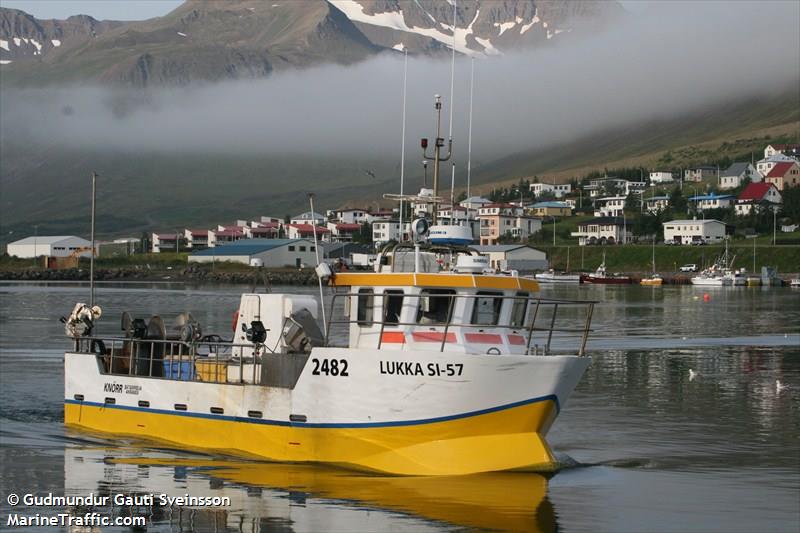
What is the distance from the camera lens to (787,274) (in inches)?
6137

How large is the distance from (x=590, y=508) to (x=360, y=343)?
639 cm

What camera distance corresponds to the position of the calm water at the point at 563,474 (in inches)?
844

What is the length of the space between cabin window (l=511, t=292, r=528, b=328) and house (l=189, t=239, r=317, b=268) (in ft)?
482

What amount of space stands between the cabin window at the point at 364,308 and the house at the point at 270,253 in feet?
480

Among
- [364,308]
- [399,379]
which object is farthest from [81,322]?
[399,379]

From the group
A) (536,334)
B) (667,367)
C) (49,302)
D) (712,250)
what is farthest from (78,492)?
(712,250)

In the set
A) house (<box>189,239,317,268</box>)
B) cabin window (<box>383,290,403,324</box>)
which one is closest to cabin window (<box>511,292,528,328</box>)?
cabin window (<box>383,290,403,324</box>)

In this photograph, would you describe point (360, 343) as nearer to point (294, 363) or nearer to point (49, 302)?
point (294, 363)

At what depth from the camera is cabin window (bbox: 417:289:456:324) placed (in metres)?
24.8

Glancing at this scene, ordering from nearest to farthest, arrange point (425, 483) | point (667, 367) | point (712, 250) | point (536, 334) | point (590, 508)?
point (590, 508) < point (425, 483) < point (667, 367) < point (536, 334) < point (712, 250)

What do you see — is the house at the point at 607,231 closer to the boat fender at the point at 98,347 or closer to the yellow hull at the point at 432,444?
the boat fender at the point at 98,347

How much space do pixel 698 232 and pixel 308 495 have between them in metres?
170

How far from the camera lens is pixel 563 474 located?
986 inches

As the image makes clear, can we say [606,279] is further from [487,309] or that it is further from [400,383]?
[400,383]
